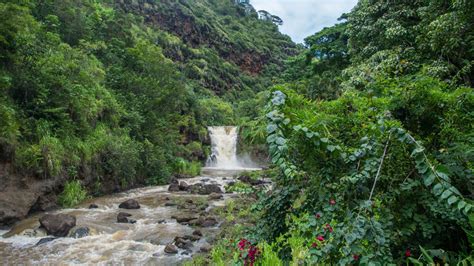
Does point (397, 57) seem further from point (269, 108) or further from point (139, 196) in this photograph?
point (139, 196)

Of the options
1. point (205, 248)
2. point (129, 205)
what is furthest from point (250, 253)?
point (129, 205)

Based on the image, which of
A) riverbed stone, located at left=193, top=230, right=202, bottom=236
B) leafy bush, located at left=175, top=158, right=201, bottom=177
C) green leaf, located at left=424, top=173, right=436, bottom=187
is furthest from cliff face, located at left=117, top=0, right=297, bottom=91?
green leaf, located at left=424, top=173, right=436, bottom=187

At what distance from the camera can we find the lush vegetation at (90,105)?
437 inches

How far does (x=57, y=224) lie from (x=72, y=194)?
337cm

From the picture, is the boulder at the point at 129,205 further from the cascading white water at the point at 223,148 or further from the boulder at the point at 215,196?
the cascading white water at the point at 223,148

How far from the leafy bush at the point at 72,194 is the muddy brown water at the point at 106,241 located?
0.32 meters

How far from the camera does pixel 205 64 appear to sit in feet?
160

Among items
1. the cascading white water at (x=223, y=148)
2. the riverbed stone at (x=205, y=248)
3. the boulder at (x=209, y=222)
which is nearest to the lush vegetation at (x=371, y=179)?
the riverbed stone at (x=205, y=248)

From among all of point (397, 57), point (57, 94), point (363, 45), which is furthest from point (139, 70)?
point (397, 57)

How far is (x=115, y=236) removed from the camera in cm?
889

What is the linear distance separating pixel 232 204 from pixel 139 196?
4.79 m

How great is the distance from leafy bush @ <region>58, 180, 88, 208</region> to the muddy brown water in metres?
0.32

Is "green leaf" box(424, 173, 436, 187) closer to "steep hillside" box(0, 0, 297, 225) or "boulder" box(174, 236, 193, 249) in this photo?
"boulder" box(174, 236, 193, 249)

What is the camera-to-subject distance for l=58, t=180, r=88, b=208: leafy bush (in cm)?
1164
